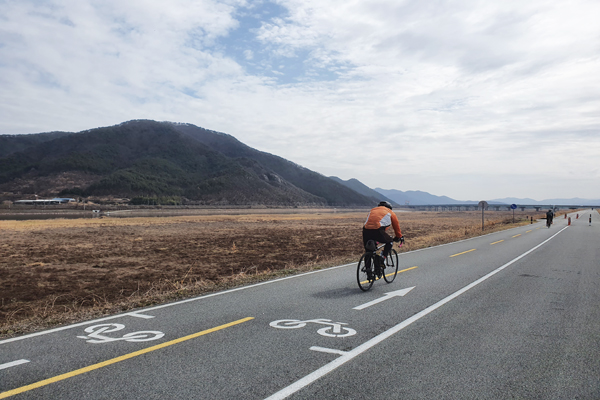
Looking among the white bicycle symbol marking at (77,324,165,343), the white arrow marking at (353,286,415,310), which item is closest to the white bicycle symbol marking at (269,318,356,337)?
the white arrow marking at (353,286,415,310)

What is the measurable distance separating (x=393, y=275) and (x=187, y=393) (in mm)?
7936

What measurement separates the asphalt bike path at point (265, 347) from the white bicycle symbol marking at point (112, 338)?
2 centimetres

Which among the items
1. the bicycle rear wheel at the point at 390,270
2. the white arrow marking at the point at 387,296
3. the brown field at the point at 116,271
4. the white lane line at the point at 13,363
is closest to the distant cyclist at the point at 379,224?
the bicycle rear wheel at the point at 390,270

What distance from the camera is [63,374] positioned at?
4664mm

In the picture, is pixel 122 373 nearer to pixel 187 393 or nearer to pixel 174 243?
pixel 187 393

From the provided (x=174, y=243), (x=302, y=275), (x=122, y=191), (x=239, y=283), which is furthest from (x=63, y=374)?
(x=122, y=191)

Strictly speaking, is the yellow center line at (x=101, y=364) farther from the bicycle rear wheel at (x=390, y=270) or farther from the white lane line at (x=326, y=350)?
the bicycle rear wheel at (x=390, y=270)

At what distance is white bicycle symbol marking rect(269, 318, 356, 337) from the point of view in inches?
246

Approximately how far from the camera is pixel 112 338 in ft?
19.8

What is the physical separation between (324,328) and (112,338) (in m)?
3.16

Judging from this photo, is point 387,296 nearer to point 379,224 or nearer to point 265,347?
point 379,224

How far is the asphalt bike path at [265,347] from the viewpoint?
14.4ft

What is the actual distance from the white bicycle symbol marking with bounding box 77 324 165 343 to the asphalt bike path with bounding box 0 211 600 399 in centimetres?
2

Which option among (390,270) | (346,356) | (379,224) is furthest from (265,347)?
(390,270)
